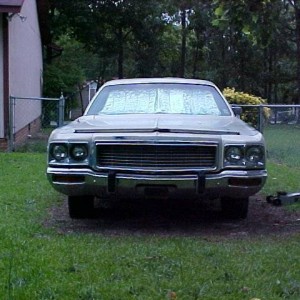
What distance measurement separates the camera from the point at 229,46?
1759 inches

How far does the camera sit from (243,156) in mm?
6598

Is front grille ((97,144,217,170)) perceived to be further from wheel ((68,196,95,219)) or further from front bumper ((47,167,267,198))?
wheel ((68,196,95,219))

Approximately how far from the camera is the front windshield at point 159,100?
7.95 meters

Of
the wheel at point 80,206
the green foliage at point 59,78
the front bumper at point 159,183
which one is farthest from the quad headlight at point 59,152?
the green foliage at point 59,78

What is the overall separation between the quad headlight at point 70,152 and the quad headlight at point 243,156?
1277 millimetres

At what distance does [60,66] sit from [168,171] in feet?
89.0

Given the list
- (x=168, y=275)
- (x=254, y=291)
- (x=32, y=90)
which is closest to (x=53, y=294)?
(x=168, y=275)

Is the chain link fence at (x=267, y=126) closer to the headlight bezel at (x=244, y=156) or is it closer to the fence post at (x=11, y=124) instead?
the fence post at (x=11, y=124)

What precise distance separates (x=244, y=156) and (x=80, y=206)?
67.7 inches

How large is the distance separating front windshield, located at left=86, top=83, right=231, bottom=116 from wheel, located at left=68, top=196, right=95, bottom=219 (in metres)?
1.17

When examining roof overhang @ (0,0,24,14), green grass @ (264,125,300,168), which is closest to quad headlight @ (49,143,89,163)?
green grass @ (264,125,300,168)

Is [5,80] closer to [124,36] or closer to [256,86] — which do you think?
[124,36]

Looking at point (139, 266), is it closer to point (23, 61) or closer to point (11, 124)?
point (11, 124)

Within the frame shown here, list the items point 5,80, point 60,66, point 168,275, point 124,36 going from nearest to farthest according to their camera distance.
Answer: point 168,275, point 5,80, point 60,66, point 124,36
